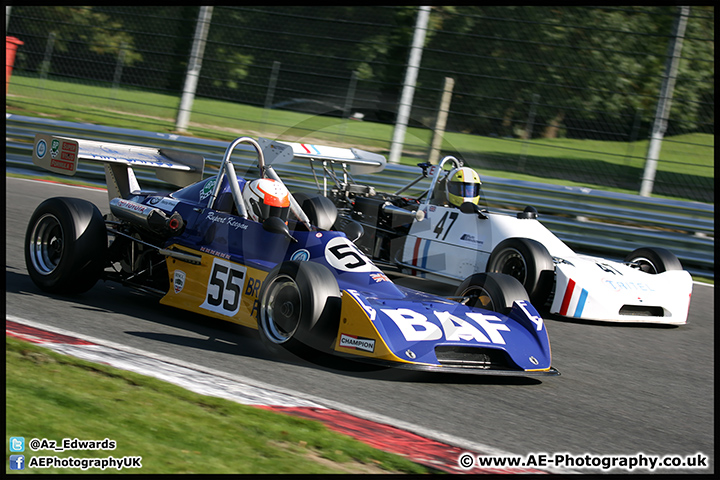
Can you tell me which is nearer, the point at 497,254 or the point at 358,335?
the point at 358,335

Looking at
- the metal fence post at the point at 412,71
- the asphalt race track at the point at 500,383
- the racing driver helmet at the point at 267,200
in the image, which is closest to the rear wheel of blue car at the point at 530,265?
the asphalt race track at the point at 500,383

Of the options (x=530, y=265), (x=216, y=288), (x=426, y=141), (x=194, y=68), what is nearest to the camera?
(x=216, y=288)

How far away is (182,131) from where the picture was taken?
47.3 feet

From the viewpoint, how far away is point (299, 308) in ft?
16.0

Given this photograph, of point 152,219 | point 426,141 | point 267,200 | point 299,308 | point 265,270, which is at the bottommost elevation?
point 299,308

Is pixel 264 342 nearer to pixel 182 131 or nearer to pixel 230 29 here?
pixel 182 131

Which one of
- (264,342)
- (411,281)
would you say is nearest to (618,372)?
(411,281)

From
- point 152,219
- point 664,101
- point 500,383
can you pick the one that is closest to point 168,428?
point 500,383

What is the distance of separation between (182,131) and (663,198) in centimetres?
818

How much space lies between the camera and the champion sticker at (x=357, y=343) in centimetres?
465

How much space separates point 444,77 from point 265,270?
929cm

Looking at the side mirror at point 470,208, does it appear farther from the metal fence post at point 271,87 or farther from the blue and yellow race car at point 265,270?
the metal fence post at point 271,87

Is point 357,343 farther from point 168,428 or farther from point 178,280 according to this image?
point 178,280

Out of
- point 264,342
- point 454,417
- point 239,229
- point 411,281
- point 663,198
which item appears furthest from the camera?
point 663,198
